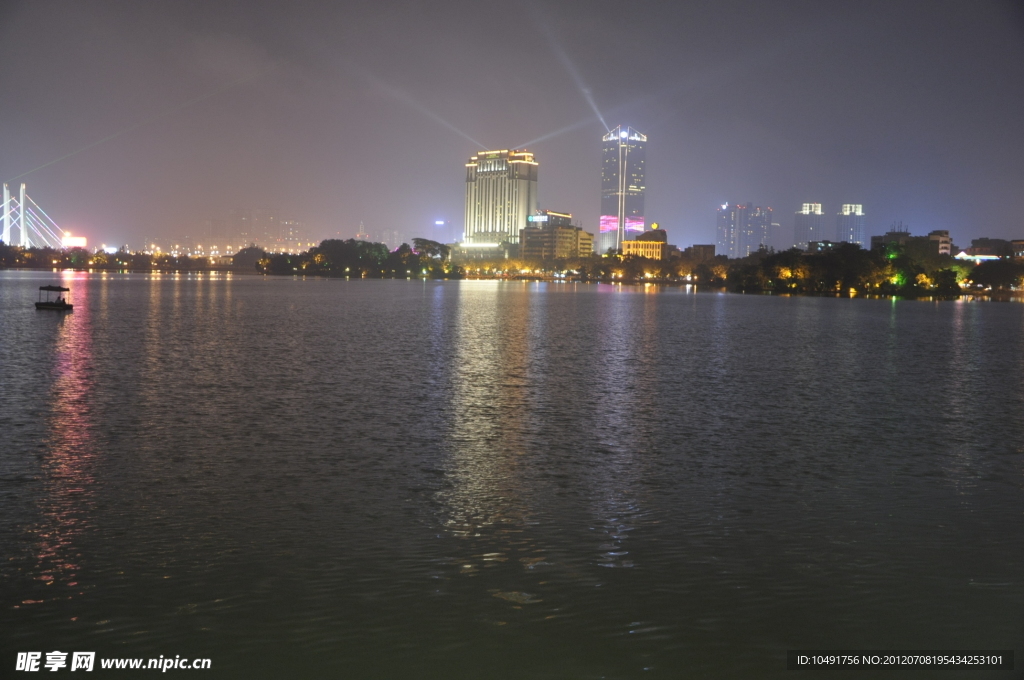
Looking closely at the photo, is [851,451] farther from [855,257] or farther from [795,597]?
[855,257]

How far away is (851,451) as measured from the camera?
18.1 m

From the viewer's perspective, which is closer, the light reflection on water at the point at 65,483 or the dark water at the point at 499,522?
the dark water at the point at 499,522

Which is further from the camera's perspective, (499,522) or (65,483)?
(65,483)

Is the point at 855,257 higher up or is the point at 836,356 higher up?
the point at 855,257

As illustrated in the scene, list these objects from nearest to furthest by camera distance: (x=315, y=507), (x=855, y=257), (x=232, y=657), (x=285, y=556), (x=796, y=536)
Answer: (x=232, y=657), (x=285, y=556), (x=796, y=536), (x=315, y=507), (x=855, y=257)

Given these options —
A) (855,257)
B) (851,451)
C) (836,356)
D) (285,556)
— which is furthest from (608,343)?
(855,257)

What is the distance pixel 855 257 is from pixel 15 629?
153 metres

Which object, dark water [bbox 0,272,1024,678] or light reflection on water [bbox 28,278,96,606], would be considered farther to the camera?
light reflection on water [bbox 28,278,96,606]

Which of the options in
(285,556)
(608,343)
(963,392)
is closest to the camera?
(285,556)

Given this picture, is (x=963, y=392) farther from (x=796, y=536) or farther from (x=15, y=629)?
(x=15, y=629)

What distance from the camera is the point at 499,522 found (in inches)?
488

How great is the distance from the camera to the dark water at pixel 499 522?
8.76 meters

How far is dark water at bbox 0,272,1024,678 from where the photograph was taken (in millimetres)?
8758

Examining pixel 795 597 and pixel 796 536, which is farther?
pixel 796 536
